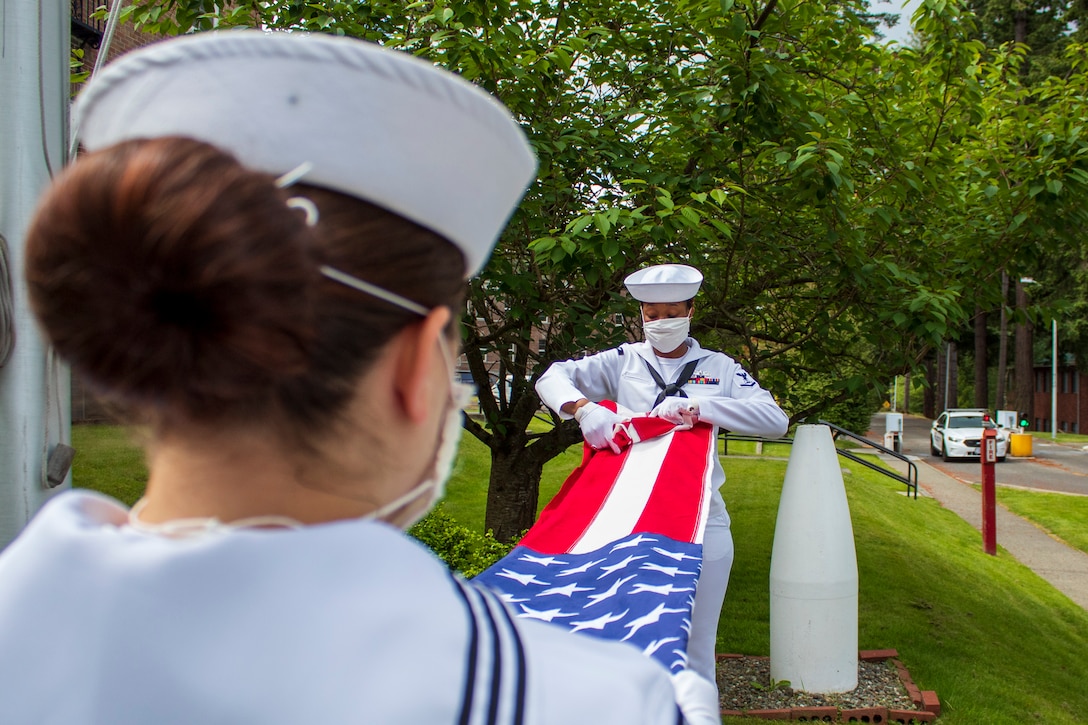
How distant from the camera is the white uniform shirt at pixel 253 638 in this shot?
2.54 feet

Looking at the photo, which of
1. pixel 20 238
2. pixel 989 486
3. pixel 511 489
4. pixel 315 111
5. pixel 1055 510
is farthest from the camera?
pixel 1055 510

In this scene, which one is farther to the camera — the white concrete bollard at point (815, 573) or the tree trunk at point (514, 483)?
the tree trunk at point (514, 483)

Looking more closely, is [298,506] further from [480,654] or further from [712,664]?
[712,664]

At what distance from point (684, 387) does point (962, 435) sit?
24257mm

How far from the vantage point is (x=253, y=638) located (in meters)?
0.78

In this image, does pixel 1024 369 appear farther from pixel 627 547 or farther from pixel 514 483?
pixel 627 547

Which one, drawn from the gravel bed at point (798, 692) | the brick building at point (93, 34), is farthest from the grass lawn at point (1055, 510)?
the brick building at point (93, 34)

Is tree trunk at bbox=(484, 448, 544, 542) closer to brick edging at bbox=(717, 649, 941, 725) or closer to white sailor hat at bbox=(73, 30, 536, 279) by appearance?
brick edging at bbox=(717, 649, 941, 725)

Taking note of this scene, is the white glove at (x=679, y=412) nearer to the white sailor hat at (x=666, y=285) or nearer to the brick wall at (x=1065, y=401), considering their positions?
the white sailor hat at (x=666, y=285)

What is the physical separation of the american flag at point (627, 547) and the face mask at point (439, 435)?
1.01 meters

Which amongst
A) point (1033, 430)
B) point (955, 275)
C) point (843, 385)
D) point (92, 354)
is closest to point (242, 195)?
point (92, 354)

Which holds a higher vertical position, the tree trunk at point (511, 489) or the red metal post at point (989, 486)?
the tree trunk at point (511, 489)

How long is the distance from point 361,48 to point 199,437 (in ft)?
1.36

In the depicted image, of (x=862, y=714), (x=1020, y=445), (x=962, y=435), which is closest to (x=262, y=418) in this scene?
(x=862, y=714)
